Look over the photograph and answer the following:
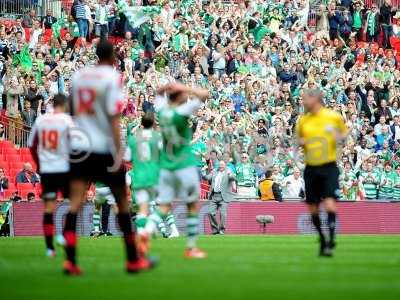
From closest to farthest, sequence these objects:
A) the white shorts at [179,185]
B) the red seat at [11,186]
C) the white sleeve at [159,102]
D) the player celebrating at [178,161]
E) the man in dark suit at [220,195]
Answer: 1. the player celebrating at [178,161]
2. the white shorts at [179,185]
3. the man in dark suit at [220,195]
4. the red seat at [11,186]
5. the white sleeve at [159,102]

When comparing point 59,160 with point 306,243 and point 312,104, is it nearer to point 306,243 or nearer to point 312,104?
point 312,104

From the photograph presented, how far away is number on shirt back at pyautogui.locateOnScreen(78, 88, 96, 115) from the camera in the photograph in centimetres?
1529

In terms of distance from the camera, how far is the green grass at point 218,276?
1362 cm

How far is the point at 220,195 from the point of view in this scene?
32.2 m

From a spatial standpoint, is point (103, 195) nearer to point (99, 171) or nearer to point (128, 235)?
point (99, 171)

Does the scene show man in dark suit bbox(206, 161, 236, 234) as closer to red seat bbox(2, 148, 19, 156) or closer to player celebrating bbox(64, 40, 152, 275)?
red seat bbox(2, 148, 19, 156)

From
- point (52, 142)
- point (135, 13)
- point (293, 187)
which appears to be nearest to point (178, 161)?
point (52, 142)

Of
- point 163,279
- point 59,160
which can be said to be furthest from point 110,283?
point 59,160

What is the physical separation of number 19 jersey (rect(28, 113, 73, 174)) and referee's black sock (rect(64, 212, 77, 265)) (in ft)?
14.6

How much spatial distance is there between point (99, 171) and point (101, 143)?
13.4 inches

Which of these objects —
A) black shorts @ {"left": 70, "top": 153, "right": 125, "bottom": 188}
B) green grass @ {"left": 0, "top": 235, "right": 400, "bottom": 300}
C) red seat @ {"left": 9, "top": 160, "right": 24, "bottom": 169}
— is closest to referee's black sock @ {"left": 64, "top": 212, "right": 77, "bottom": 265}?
green grass @ {"left": 0, "top": 235, "right": 400, "bottom": 300}

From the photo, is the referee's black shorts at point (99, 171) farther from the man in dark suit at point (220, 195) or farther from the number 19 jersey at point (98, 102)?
the man in dark suit at point (220, 195)

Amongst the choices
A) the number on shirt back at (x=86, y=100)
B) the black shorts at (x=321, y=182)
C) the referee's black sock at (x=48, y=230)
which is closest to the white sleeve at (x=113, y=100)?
the number on shirt back at (x=86, y=100)

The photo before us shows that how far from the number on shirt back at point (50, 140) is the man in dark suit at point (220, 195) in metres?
11.9
